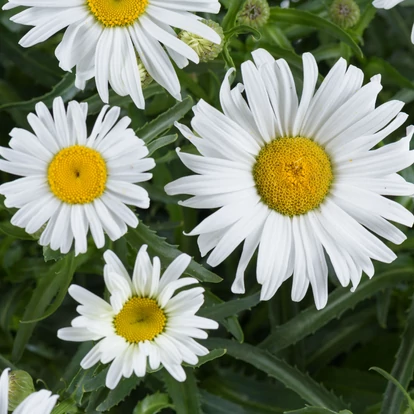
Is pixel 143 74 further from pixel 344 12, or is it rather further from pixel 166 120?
pixel 344 12

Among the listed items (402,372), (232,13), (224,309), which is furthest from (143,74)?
(402,372)

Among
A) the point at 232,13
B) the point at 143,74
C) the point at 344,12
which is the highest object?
the point at 344,12

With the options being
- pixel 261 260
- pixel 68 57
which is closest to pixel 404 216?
pixel 261 260

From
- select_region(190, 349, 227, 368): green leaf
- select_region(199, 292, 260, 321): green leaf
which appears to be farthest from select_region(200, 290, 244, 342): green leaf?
select_region(190, 349, 227, 368): green leaf

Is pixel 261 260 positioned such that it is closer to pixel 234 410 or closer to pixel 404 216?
pixel 404 216

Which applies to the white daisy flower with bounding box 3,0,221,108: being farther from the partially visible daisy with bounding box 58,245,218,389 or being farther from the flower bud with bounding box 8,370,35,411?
the flower bud with bounding box 8,370,35,411

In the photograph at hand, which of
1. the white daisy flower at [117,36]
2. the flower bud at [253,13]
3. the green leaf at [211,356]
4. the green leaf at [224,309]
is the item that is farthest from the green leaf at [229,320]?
the flower bud at [253,13]

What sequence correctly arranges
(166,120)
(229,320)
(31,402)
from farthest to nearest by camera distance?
(229,320)
(166,120)
(31,402)

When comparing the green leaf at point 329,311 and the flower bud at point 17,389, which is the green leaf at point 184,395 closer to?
the green leaf at point 329,311
